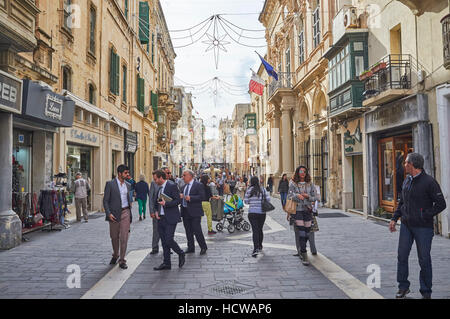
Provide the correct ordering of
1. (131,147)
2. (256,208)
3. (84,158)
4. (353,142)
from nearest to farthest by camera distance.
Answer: (256,208) → (353,142) → (84,158) → (131,147)

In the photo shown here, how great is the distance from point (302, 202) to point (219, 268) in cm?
208

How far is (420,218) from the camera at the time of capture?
16.0ft

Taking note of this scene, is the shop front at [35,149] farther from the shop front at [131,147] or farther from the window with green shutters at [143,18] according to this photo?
the window with green shutters at [143,18]

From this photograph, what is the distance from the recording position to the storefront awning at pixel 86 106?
13.2 m

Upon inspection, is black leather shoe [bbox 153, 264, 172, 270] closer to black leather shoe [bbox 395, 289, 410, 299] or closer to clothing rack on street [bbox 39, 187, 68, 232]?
black leather shoe [bbox 395, 289, 410, 299]

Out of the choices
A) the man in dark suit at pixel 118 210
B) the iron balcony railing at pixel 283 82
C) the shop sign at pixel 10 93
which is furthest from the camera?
the iron balcony railing at pixel 283 82

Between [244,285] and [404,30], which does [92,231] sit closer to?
[244,285]

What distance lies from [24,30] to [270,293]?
26.1 feet

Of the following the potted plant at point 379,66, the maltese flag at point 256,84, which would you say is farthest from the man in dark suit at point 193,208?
the maltese flag at point 256,84

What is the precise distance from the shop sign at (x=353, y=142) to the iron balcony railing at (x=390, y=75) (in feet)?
7.76

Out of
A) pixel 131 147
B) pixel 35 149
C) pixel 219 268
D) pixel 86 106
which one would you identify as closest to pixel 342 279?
pixel 219 268

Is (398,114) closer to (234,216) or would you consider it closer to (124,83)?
(234,216)

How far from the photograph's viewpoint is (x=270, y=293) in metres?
5.26
